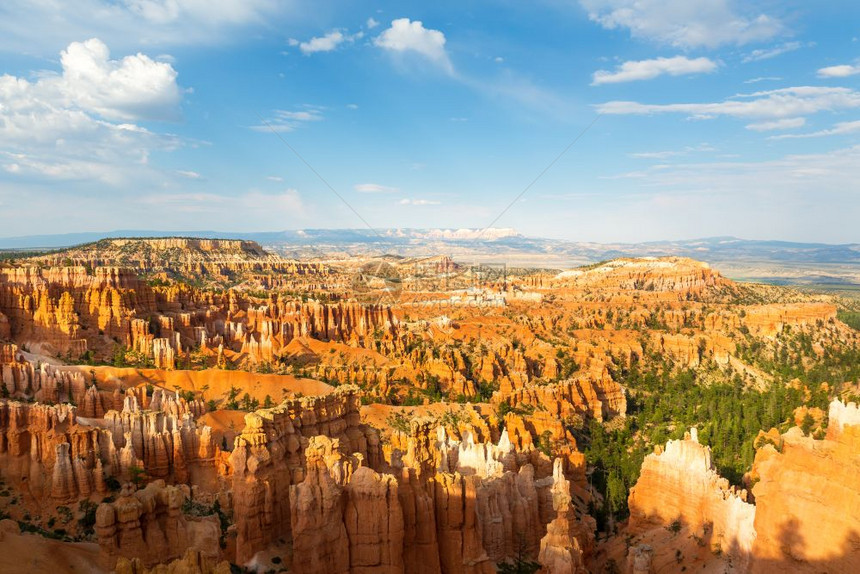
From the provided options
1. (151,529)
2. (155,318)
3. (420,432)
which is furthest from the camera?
(155,318)

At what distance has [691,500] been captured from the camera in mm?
29672

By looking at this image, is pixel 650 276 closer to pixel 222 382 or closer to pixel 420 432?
pixel 222 382

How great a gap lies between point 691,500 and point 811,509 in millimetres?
10930

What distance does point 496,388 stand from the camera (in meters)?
67.1

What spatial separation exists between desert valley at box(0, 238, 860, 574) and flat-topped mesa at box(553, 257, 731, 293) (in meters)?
11.9

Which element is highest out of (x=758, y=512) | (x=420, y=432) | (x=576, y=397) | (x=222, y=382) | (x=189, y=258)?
(x=189, y=258)

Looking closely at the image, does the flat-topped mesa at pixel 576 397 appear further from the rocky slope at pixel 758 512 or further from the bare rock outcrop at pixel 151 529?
the bare rock outcrop at pixel 151 529

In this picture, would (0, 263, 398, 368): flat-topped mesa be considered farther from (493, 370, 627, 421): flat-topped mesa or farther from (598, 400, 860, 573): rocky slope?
(598, 400, 860, 573): rocky slope

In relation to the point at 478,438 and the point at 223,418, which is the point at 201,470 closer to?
the point at 223,418

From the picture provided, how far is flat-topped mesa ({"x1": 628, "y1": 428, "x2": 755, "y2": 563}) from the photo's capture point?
2453 cm

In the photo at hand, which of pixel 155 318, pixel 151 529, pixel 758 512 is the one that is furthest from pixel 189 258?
pixel 758 512

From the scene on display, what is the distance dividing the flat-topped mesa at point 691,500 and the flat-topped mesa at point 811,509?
308 cm

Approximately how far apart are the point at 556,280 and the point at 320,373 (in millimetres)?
96186

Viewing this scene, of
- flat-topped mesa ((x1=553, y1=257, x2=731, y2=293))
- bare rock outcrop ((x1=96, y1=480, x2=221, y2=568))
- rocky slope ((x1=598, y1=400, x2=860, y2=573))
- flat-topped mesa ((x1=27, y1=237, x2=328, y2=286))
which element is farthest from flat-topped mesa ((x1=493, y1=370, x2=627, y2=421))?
flat-topped mesa ((x1=27, y1=237, x2=328, y2=286))
